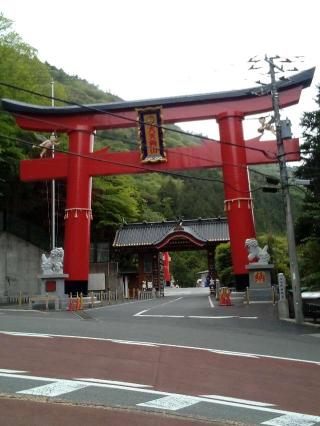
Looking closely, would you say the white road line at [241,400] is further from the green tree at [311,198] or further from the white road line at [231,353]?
the green tree at [311,198]

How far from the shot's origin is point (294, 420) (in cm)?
595

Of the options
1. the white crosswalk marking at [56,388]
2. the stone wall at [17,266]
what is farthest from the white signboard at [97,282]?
the white crosswalk marking at [56,388]

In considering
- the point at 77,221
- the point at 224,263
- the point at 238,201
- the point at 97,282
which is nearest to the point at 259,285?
the point at 238,201

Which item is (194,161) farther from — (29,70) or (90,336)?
(29,70)

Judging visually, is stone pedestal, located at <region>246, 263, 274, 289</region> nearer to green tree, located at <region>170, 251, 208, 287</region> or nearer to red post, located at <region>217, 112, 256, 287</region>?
red post, located at <region>217, 112, 256, 287</region>

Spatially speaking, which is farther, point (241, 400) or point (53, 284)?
point (53, 284)

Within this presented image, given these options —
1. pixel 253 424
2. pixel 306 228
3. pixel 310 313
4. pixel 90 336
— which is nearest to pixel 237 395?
pixel 253 424

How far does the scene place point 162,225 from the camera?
4497 cm

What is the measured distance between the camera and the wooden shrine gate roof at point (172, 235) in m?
40.5

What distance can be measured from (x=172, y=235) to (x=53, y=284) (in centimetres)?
1688

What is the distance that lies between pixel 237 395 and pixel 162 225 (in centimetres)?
3776

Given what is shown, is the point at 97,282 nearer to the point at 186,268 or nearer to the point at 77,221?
the point at 77,221

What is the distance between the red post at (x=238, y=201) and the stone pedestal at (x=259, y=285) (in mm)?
863

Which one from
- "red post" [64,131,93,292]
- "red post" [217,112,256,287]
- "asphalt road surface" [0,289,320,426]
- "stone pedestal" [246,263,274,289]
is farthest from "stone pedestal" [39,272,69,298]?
"stone pedestal" [246,263,274,289]
